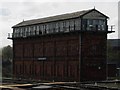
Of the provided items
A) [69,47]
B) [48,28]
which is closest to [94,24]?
[69,47]

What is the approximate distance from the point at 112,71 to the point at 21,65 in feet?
60.6

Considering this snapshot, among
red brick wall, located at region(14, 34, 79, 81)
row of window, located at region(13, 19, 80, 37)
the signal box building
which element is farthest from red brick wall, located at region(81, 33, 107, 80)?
row of window, located at region(13, 19, 80, 37)

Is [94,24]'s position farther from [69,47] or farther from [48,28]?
[48,28]

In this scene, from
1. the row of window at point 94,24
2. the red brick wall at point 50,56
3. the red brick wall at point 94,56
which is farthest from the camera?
the red brick wall at point 50,56

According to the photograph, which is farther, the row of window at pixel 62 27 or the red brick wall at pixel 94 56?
the row of window at pixel 62 27

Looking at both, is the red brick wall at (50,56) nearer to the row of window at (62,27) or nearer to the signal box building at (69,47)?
the signal box building at (69,47)

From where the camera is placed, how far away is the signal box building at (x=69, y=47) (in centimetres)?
5062

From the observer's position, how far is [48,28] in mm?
58125

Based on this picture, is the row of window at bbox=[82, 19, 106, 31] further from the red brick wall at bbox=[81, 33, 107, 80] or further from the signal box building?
the red brick wall at bbox=[81, 33, 107, 80]

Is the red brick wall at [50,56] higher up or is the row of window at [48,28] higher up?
the row of window at [48,28]

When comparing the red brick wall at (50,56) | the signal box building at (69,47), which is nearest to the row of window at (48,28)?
the signal box building at (69,47)

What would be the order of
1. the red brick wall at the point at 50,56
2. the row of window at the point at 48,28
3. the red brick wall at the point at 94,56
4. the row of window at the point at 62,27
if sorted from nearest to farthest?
1. the red brick wall at the point at 94,56
2. the row of window at the point at 62,27
3. the red brick wall at the point at 50,56
4. the row of window at the point at 48,28

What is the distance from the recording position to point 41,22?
196ft

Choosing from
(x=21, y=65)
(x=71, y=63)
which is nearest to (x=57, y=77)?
(x=71, y=63)
